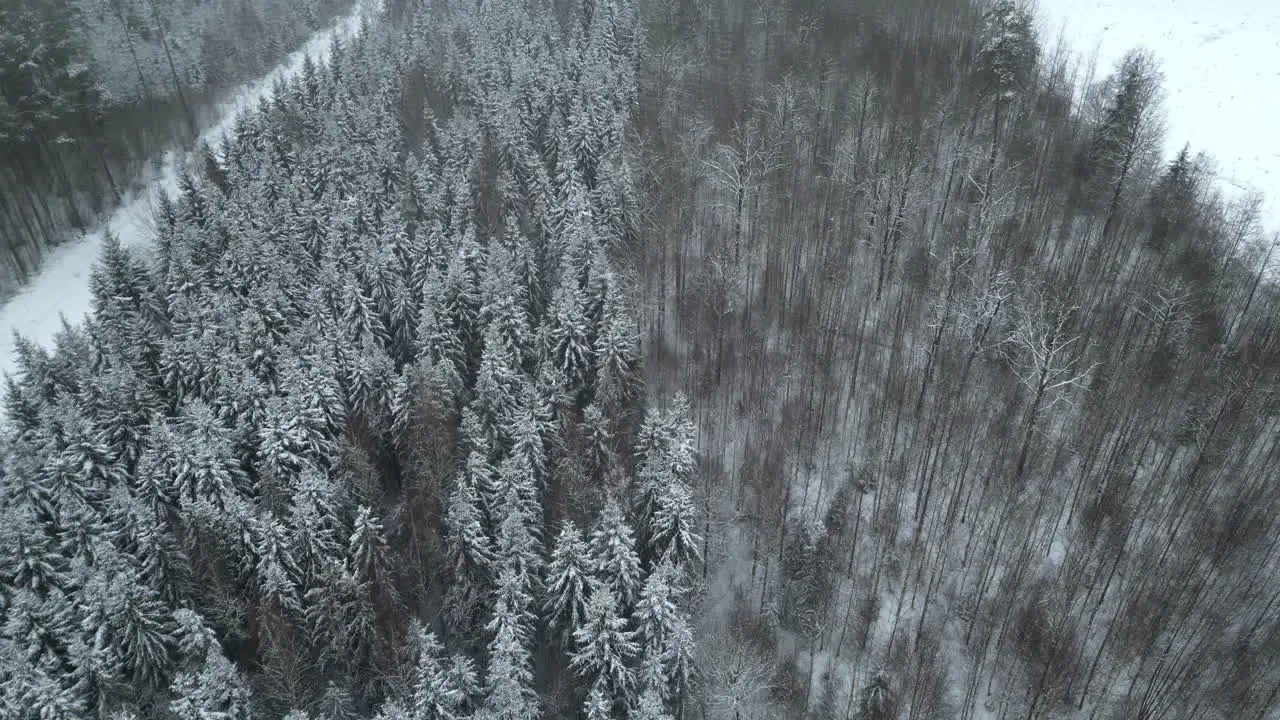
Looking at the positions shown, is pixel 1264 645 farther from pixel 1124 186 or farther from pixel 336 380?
pixel 336 380

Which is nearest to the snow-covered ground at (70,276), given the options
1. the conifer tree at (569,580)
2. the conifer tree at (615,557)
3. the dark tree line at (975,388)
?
the conifer tree at (569,580)

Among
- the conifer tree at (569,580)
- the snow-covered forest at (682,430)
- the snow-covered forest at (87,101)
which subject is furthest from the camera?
the snow-covered forest at (87,101)

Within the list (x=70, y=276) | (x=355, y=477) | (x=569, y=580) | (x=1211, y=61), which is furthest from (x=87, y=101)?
(x=1211, y=61)

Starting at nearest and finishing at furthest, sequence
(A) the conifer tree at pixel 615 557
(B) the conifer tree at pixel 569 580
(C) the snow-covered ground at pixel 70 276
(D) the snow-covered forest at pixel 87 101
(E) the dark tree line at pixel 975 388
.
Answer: (B) the conifer tree at pixel 569 580 → (A) the conifer tree at pixel 615 557 → (E) the dark tree line at pixel 975 388 → (C) the snow-covered ground at pixel 70 276 → (D) the snow-covered forest at pixel 87 101

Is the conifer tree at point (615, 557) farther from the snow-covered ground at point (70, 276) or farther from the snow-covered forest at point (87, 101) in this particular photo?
the snow-covered forest at point (87, 101)

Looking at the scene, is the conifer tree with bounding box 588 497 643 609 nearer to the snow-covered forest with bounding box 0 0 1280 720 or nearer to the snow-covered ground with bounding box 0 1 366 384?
the snow-covered forest with bounding box 0 0 1280 720

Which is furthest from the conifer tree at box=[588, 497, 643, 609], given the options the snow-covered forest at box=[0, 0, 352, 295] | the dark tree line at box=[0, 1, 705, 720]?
the snow-covered forest at box=[0, 0, 352, 295]

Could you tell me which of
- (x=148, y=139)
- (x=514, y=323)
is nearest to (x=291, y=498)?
(x=514, y=323)

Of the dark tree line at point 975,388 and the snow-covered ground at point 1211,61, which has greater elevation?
the snow-covered ground at point 1211,61
